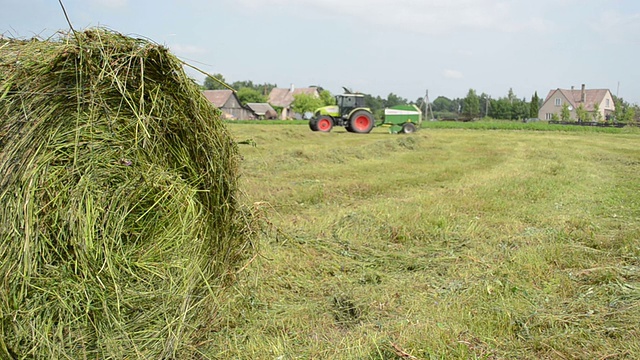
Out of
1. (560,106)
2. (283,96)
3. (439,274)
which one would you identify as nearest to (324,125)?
(439,274)

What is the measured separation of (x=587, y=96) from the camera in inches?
3442

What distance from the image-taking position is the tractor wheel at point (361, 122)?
2580cm

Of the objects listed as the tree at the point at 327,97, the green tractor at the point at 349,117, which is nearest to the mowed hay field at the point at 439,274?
the green tractor at the point at 349,117

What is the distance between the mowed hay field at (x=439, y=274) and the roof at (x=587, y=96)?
281 ft

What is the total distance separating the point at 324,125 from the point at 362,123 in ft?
6.53

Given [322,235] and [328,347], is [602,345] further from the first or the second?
[322,235]

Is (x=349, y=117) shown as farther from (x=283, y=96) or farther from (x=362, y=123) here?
(x=283, y=96)

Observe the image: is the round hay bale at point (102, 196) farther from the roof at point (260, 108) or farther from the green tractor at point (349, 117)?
the roof at point (260, 108)

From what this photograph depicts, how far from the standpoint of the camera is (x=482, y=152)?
18.3 metres

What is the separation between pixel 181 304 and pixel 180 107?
1.23m

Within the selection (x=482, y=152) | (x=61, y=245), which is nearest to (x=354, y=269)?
(x=61, y=245)

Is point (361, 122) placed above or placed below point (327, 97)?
below

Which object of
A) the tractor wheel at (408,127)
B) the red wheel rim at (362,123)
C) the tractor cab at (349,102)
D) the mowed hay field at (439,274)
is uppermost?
the tractor cab at (349,102)

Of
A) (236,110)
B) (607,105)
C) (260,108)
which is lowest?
(236,110)
